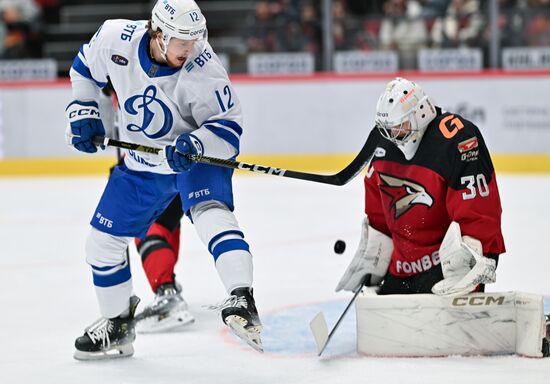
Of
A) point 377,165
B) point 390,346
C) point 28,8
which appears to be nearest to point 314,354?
point 390,346

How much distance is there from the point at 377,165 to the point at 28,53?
5.70 meters

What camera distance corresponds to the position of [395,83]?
3051 mm

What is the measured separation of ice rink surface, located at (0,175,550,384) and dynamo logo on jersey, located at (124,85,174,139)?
26.8 inches

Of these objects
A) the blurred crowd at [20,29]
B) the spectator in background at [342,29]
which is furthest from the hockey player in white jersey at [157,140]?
the blurred crowd at [20,29]

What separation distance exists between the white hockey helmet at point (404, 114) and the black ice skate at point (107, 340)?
38.7 inches

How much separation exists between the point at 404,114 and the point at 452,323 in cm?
60

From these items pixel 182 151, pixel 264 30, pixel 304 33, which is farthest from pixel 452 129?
pixel 264 30

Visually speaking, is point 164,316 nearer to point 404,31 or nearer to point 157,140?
point 157,140

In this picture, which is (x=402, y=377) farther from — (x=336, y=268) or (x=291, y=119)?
(x=291, y=119)

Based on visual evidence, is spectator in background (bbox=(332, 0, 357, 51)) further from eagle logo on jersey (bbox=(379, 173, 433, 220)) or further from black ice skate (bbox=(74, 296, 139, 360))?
black ice skate (bbox=(74, 296, 139, 360))

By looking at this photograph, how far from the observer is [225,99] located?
9.92ft

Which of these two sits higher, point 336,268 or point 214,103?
point 214,103

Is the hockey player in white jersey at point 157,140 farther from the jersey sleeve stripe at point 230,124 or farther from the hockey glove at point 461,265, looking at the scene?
the hockey glove at point 461,265

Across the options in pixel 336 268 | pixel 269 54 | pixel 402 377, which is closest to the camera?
pixel 402 377
